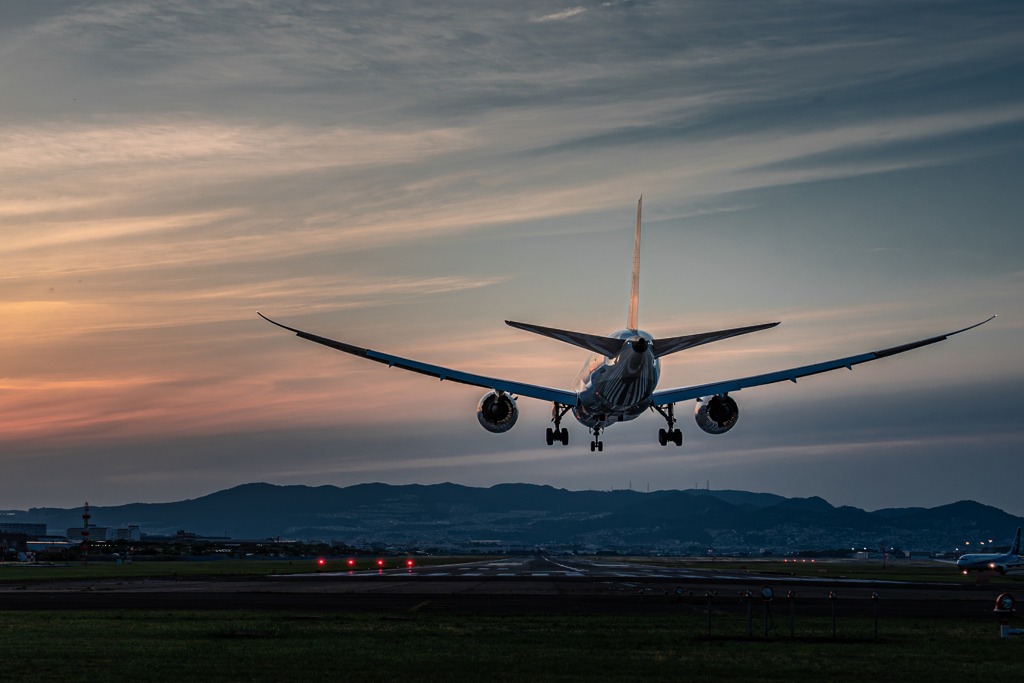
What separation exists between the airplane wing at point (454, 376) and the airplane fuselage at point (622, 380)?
2115 millimetres

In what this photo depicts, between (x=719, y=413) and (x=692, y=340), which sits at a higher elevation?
(x=692, y=340)

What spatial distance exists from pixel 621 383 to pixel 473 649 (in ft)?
47.2

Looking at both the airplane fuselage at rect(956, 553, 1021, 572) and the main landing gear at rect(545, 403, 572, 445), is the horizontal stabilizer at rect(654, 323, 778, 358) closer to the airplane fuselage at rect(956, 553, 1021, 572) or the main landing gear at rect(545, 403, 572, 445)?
the main landing gear at rect(545, 403, 572, 445)

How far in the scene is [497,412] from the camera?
53.0 m

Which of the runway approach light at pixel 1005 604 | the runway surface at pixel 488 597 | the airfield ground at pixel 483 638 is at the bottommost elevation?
the runway surface at pixel 488 597

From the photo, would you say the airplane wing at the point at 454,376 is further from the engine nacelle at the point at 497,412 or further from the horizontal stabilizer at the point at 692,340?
the horizontal stabilizer at the point at 692,340

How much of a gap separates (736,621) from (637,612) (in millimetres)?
7090

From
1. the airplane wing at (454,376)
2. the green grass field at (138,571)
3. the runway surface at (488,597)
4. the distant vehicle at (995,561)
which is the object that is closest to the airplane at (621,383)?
the airplane wing at (454,376)

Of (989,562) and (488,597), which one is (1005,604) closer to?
(488,597)

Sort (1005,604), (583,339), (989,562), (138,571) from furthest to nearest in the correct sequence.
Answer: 1. (989,562)
2. (138,571)
3. (1005,604)
4. (583,339)

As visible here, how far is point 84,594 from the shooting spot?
74.1m

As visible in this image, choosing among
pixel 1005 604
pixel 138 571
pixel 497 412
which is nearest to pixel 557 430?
pixel 497 412

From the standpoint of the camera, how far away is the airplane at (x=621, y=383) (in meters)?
40.8

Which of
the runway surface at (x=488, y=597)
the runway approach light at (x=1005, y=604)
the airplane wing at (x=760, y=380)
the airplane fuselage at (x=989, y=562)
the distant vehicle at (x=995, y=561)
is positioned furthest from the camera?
the airplane fuselage at (x=989, y=562)
